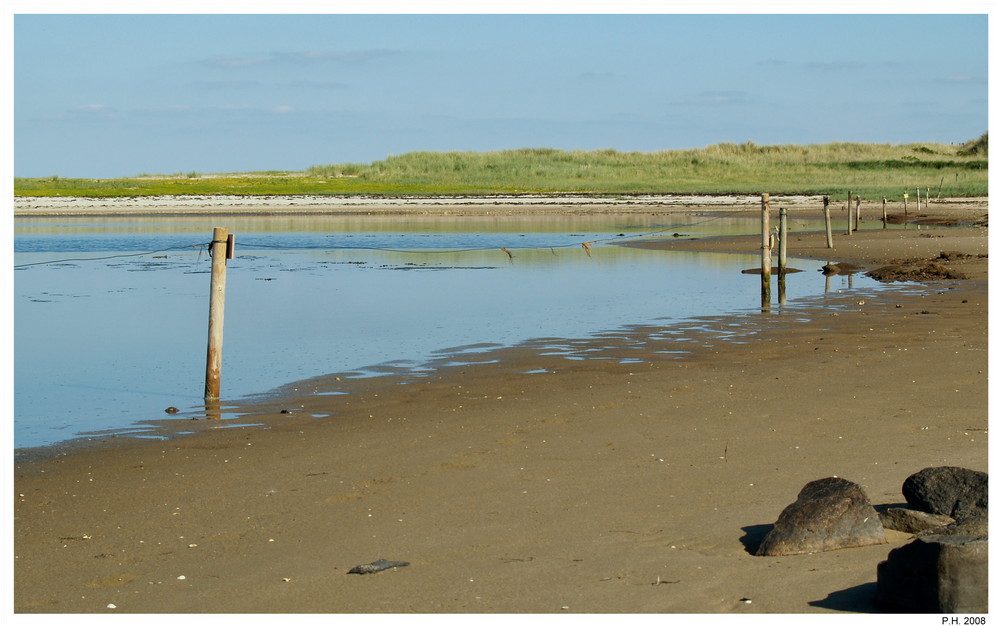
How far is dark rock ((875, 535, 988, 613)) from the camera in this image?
14.2 ft

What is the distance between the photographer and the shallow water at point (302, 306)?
12438mm

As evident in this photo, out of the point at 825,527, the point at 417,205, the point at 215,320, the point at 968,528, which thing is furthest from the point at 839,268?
the point at 417,205

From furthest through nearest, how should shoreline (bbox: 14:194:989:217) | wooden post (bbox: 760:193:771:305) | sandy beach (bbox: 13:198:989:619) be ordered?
shoreline (bbox: 14:194:989:217) < wooden post (bbox: 760:193:771:305) < sandy beach (bbox: 13:198:989:619)

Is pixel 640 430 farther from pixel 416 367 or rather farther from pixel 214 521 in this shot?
pixel 416 367

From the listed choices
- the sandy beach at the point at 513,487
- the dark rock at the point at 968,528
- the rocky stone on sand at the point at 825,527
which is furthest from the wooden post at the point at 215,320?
the dark rock at the point at 968,528

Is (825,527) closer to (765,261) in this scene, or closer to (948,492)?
(948,492)

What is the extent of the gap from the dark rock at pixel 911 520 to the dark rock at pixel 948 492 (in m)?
0.09

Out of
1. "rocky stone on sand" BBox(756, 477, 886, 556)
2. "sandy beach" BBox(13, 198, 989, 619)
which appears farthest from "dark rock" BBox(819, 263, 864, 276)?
"rocky stone on sand" BBox(756, 477, 886, 556)

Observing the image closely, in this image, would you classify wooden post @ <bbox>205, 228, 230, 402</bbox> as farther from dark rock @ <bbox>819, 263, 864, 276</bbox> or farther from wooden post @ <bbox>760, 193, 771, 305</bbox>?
dark rock @ <bbox>819, 263, 864, 276</bbox>

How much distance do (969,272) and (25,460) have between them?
18478 mm

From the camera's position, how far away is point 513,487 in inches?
278

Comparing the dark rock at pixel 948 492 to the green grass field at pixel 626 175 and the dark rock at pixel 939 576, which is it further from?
the green grass field at pixel 626 175

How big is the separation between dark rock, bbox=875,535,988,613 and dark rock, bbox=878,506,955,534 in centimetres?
106
